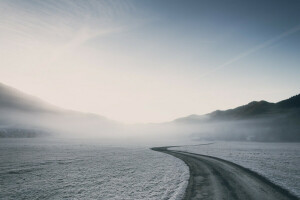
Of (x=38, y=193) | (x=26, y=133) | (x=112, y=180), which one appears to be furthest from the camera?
(x=26, y=133)

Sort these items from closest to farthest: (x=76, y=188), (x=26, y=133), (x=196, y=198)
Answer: (x=196, y=198), (x=76, y=188), (x=26, y=133)

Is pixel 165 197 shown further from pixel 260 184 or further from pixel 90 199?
pixel 260 184

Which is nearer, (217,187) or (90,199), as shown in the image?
(90,199)

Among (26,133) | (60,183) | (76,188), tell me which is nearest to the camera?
(76,188)

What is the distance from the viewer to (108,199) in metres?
12.4

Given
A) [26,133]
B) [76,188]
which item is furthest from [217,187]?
[26,133]

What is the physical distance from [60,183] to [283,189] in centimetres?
1875

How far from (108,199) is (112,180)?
18.5ft

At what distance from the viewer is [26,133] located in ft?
554

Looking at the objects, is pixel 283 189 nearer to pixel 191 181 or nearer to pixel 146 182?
pixel 191 181

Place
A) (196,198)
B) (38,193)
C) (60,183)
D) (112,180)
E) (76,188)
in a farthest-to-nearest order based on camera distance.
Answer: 1. (112,180)
2. (60,183)
3. (76,188)
4. (38,193)
5. (196,198)

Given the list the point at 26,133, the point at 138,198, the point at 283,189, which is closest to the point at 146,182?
the point at 138,198

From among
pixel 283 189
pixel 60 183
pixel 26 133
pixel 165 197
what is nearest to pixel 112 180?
pixel 60 183

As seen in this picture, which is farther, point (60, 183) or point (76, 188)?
point (60, 183)
